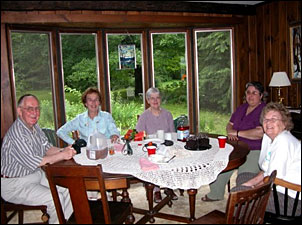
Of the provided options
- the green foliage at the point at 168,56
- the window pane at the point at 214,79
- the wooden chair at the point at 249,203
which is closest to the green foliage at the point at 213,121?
the window pane at the point at 214,79

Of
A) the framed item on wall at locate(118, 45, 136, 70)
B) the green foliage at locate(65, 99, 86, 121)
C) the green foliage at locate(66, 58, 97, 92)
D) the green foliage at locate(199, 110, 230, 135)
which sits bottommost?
the green foliage at locate(199, 110, 230, 135)

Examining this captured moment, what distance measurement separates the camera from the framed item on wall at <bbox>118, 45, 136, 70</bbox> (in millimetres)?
5070

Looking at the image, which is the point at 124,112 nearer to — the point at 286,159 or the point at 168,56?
the point at 168,56

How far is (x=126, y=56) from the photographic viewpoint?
509 centimetres

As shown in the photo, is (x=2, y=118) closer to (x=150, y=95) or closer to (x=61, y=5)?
(x=61, y=5)

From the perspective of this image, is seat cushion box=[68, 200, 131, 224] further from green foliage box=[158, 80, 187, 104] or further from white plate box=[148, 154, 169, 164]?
green foliage box=[158, 80, 187, 104]

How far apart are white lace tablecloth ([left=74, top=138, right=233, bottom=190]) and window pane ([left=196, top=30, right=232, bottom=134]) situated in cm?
271

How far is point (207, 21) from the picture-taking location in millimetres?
4871

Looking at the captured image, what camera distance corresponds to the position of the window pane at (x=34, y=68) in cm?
426

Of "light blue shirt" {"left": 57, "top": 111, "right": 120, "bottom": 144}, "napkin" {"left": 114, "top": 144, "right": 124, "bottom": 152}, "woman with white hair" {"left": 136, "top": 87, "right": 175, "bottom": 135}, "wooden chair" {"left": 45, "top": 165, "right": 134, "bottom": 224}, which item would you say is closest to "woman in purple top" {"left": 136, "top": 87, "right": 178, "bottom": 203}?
"woman with white hair" {"left": 136, "top": 87, "right": 175, "bottom": 135}

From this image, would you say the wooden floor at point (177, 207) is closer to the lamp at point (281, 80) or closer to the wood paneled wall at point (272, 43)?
the lamp at point (281, 80)

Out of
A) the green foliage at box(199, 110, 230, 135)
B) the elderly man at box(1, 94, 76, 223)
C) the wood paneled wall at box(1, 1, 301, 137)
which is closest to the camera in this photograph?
the elderly man at box(1, 94, 76, 223)

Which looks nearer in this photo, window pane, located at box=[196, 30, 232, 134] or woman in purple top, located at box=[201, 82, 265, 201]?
woman in purple top, located at box=[201, 82, 265, 201]

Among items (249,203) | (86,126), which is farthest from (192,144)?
(86,126)
